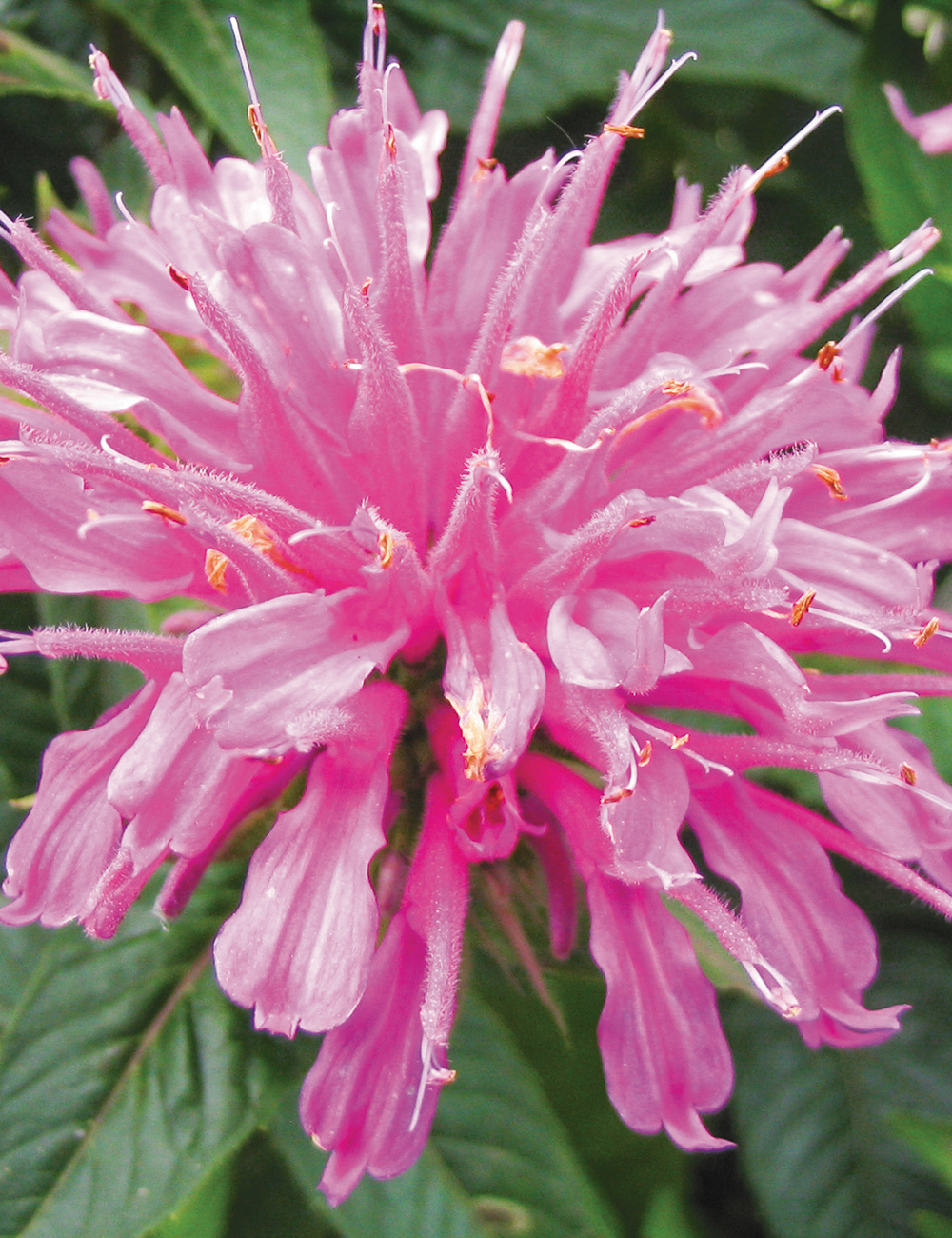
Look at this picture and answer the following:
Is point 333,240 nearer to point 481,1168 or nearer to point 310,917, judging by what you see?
point 310,917

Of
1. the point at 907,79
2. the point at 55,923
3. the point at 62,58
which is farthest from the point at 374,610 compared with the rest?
the point at 907,79

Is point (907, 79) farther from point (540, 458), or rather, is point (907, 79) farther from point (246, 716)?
point (246, 716)

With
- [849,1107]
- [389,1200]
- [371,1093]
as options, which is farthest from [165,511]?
[849,1107]

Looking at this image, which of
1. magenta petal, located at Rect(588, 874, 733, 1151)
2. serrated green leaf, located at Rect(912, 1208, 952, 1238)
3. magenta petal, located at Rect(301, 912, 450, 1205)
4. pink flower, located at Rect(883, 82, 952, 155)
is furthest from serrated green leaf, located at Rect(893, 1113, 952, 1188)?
pink flower, located at Rect(883, 82, 952, 155)

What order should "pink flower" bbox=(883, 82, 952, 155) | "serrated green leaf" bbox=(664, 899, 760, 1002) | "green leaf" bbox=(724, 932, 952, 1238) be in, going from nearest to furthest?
"serrated green leaf" bbox=(664, 899, 760, 1002) → "pink flower" bbox=(883, 82, 952, 155) → "green leaf" bbox=(724, 932, 952, 1238)

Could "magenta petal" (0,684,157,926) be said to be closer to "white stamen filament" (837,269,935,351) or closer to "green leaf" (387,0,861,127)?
"white stamen filament" (837,269,935,351)

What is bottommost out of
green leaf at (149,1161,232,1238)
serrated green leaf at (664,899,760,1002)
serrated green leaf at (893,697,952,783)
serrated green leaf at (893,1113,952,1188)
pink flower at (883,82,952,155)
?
serrated green leaf at (893,1113,952,1188)

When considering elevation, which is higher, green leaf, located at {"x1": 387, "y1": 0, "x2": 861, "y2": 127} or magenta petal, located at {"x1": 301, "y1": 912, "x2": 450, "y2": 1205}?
green leaf, located at {"x1": 387, "y1": 0, "x2": 861, "y2": 127}
